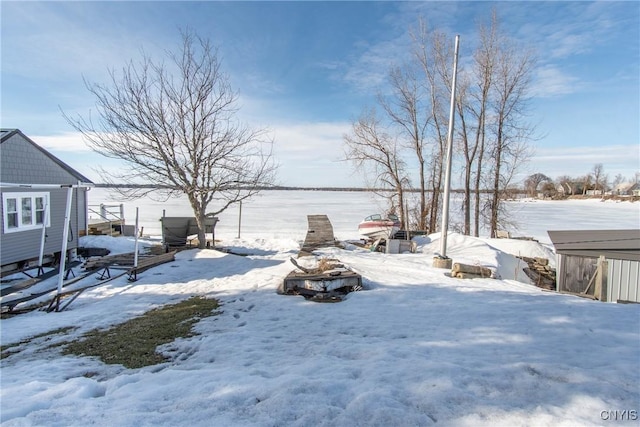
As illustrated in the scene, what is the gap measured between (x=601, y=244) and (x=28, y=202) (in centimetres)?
1809

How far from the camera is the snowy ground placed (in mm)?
2719

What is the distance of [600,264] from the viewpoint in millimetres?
8297

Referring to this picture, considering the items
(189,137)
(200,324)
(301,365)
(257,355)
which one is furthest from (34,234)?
(301,365)

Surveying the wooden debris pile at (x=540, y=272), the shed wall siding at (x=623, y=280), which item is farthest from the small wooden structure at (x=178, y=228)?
the shed wall siding at (x=623, y=280)

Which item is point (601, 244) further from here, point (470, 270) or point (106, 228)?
point (106, 228)

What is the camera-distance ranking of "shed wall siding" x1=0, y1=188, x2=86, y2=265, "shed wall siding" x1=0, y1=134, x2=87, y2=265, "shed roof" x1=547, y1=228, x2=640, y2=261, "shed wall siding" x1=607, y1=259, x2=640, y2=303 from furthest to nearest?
"shed wall siding" x1=0, y1=134, x2=87, y2=265
"shed wall siding" x1=0, y1=188, x2=86, y2=265
"shed roof" x1=547, y1=228, x2=640, y2=261
"shed wall siding" x1=607, y1=259, x2=640, y2=303

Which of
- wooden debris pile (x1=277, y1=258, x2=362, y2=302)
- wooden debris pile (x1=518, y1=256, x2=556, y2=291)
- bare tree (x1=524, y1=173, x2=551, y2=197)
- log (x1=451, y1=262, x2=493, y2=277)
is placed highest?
bare tree (x1=524, y1=173, x2=551, y2=197)

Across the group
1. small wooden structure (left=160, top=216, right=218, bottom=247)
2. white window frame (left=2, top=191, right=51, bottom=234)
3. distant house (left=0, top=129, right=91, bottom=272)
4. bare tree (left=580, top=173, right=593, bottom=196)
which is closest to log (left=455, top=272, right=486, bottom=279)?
small wooden structure (left=160, top=216, right=218, bottom=247)

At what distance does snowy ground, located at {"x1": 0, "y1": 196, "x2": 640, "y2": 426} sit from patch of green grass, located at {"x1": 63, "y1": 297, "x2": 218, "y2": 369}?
0.25 metres

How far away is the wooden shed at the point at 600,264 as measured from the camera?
7.96m

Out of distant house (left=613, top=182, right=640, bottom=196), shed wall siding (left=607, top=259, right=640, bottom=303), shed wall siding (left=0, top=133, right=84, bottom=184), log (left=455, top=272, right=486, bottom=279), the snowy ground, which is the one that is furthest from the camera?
distant house (left=613, top=182, right=640, bottom=196)

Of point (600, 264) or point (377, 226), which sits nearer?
point (600, 264)

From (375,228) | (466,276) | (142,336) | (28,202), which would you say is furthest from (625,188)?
(28,202)

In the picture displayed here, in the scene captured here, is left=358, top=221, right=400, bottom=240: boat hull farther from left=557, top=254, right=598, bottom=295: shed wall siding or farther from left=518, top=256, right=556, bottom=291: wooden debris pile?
left=557, top=254, right=598, bottom=295: shed wall siding
